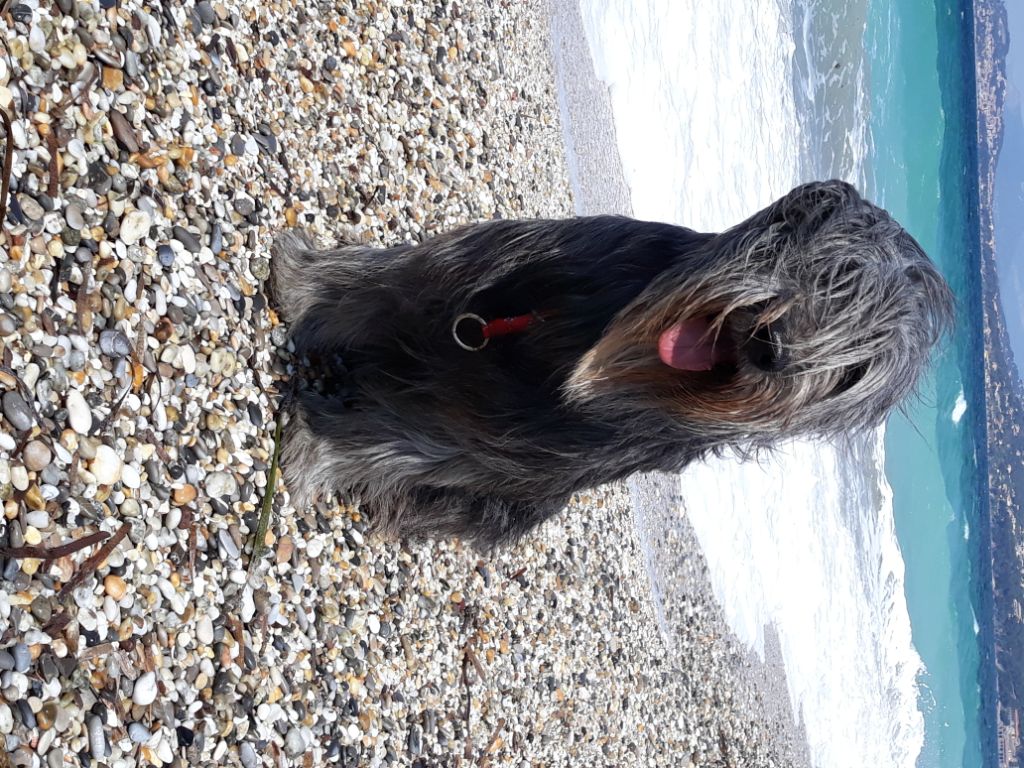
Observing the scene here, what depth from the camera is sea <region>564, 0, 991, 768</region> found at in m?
9.38

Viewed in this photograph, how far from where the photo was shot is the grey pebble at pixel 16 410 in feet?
7.59

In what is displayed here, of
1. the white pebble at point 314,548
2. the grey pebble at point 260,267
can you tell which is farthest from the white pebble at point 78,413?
the white pebble at point 314,548

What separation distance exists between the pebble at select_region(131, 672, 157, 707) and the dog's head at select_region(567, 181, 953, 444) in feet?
4.75

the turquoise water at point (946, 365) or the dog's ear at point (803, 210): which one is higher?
the dog's ear at point (803, 210)

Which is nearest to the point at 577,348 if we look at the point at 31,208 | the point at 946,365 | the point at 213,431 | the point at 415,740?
the point at 213,431

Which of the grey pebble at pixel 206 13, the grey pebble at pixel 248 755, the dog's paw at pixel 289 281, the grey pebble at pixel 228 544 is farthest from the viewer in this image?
the dog's paw at pixel 289 281

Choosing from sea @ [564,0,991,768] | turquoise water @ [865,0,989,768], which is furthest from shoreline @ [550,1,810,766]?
turquoise water @ [865,0,989,768]

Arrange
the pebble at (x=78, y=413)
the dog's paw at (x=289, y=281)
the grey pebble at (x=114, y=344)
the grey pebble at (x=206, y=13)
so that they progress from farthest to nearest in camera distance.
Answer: the dog's paw at (x=289, y=281), the grey pebble at (x=206, y=13), the grey pebble at (x=114, y=344), the pebble at (x=78, y=413)

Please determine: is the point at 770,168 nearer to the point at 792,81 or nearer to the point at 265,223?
the point at 792,81

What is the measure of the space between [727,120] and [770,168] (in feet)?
4.87

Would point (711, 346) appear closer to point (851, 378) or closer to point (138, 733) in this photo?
point (851, 378)

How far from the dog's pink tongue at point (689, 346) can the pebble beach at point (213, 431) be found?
1604 millimetres

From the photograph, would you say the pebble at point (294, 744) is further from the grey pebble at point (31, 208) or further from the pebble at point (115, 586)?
the grey pebble at point (31, 208)

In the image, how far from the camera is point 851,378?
7.11ft
